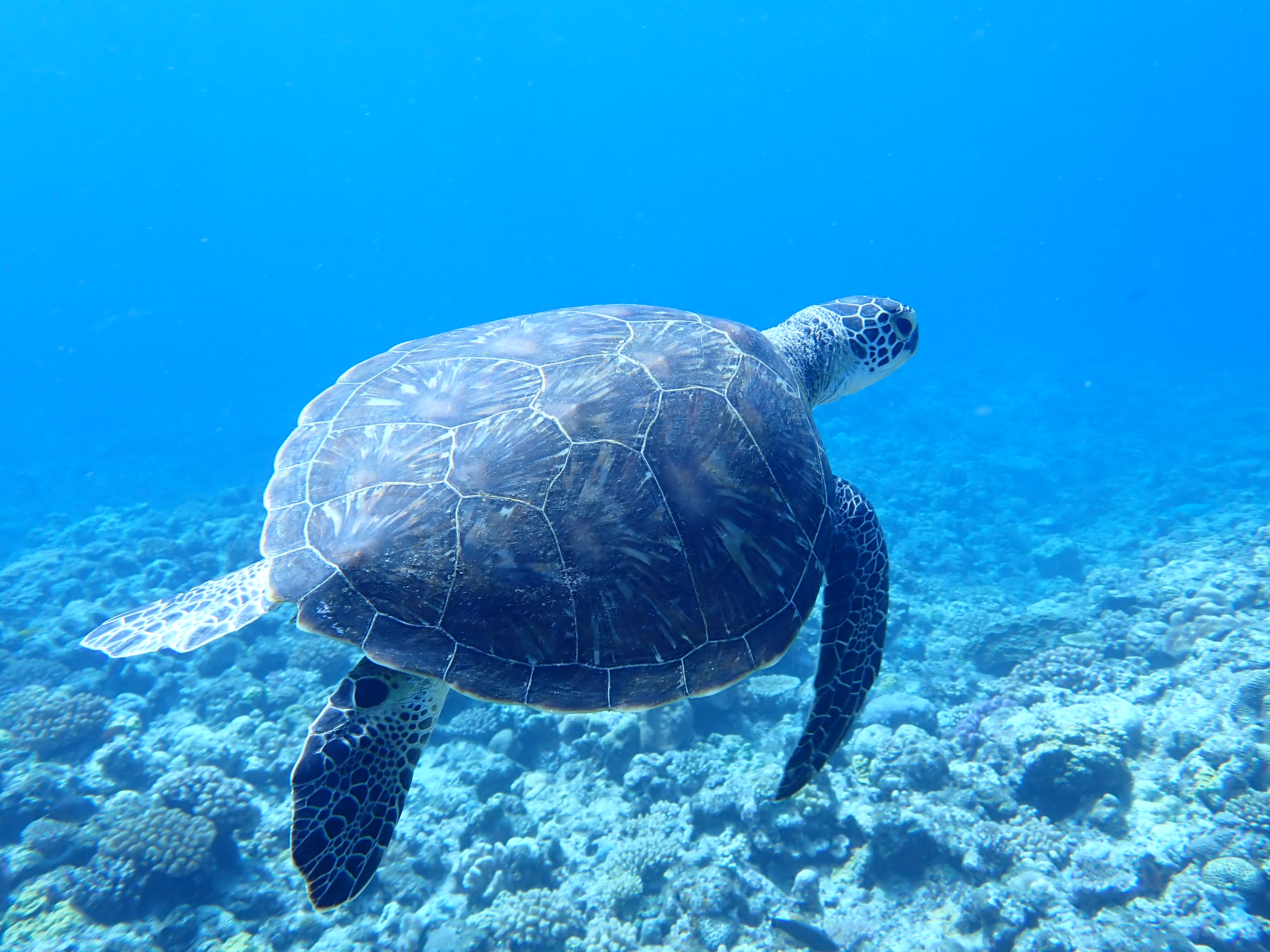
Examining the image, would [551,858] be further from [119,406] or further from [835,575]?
[119,406]

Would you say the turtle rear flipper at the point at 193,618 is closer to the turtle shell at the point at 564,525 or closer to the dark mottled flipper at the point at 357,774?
the turtle shell at the point at 564,525

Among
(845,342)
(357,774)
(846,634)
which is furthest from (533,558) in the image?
(845,342)

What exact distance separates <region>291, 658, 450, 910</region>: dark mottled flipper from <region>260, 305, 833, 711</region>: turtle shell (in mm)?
421

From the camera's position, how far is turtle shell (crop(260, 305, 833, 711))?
2.42m

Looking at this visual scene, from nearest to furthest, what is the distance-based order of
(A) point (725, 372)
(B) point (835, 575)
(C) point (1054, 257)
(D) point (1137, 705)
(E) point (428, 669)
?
(E) point (428, 669), (A) point (725, 372), (B) point (835, 575), (D) point (1137, 705), (C) point (1054, 257)

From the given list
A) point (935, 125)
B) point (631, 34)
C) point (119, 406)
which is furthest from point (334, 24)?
point (935, 125)

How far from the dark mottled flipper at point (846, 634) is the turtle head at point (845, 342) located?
1303 millimetres

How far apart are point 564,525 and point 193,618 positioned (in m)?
2.00

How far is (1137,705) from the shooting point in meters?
6.55

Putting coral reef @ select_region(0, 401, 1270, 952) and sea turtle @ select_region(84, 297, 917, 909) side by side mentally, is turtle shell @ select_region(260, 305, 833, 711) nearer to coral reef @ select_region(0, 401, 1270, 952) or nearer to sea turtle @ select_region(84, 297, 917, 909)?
sea turtle @ select_region(84, 297, 917, 909)

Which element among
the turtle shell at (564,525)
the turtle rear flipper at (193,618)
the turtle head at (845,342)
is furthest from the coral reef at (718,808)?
the turtle head at (845,342)

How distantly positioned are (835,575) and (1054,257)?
13810 cm

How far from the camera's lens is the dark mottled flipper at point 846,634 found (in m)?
3.17

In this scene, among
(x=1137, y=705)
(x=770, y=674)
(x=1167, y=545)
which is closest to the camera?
(x=1137, y=705)
